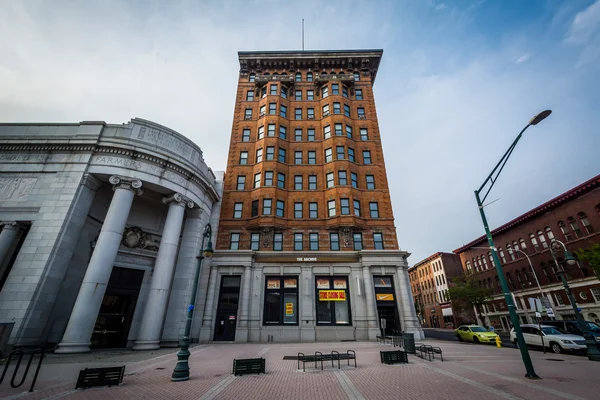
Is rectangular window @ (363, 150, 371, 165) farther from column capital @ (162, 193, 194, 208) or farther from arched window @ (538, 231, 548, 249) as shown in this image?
arched window @ (538, 231, 548, 249)

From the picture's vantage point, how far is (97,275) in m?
16.5

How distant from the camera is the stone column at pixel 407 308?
22864mm

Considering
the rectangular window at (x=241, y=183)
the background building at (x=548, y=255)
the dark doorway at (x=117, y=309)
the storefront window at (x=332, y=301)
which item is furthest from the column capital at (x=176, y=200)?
the background building at (x=548, y=255)

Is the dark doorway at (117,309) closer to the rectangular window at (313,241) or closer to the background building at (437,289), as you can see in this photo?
the rectangular window at (313,241)

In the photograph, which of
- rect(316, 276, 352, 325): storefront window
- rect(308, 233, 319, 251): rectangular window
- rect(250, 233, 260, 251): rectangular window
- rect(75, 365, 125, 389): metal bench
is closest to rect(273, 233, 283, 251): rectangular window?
rect(250, 233, 260, 251): rectangular window

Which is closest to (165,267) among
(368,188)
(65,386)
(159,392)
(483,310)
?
(65,386)

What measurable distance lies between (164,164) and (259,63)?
23159 mm

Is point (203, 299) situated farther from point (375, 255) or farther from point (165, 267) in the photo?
point (375, 255)

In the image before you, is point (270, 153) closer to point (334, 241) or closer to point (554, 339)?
point (334, 241)

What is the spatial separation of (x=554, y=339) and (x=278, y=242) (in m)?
21.6

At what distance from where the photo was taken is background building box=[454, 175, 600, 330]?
3297 cm

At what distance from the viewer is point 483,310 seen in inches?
2050

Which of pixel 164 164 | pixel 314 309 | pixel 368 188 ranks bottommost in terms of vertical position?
pixel 314 309

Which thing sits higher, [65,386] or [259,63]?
[259,63]
